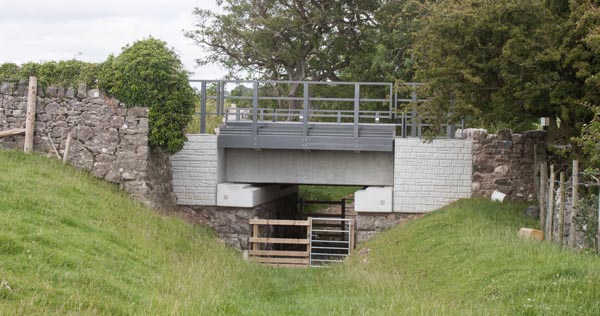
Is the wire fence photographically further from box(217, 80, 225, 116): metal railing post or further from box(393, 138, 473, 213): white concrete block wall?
box(217, 80, 225, 116): metal railing post

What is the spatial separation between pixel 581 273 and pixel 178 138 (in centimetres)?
1306

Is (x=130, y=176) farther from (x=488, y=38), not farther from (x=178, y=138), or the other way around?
(x=488, y=38)

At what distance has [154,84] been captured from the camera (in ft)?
70.2

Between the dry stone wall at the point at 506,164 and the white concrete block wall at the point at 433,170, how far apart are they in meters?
0.34

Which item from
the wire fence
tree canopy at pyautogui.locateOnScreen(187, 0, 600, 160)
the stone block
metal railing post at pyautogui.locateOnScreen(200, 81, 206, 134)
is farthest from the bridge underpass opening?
the wire fence

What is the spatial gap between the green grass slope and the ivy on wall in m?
2.25

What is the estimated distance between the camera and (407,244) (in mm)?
19516

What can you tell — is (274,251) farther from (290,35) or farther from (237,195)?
(290,35)

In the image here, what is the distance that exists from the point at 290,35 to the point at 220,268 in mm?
24215

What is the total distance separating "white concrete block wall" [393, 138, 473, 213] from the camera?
23.5m

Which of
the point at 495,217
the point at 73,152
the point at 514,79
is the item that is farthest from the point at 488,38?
the point at 73,152

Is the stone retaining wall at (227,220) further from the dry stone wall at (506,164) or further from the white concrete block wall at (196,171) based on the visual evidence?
the dry stone wall at (506,164)

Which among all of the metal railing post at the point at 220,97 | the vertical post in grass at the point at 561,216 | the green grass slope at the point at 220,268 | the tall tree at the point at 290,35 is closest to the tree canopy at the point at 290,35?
the tall tree at the point at 290,35

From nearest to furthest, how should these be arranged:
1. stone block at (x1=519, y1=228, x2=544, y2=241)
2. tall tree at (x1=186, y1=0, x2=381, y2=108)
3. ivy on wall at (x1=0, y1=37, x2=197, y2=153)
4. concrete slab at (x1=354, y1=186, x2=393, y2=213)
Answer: stone block at (x1=519, y1=228, x2=544, y2=241), ivy on wall at (x1=0, y1=37, x2=197, y2=153), concrete slab at (x1=354, y1=186, x2=393, y2=213), tall tree at (x1=186, y1=0, x2=381, y2=108)
